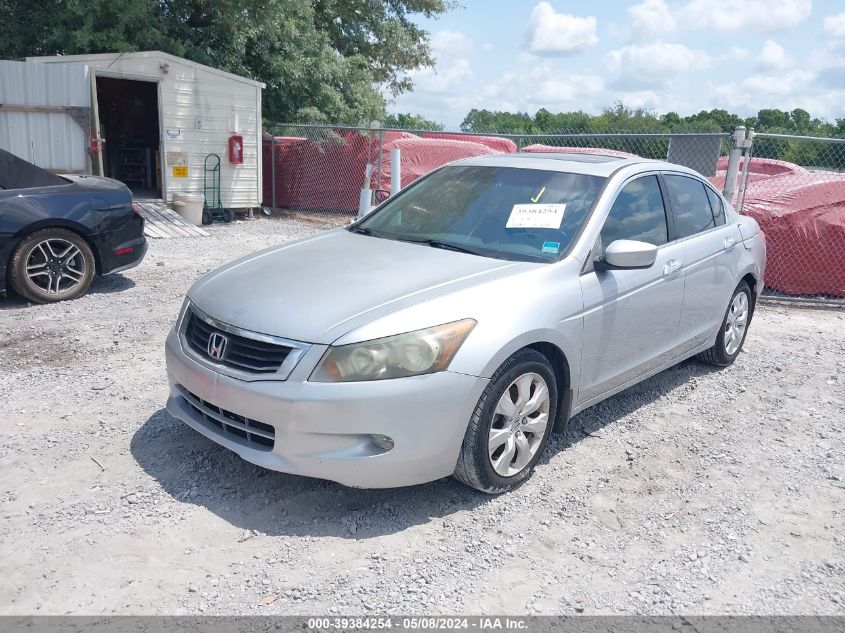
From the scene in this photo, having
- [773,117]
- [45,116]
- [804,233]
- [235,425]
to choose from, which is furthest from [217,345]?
[773,117]

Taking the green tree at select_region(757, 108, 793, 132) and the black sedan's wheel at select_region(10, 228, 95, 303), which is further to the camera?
the green tree at select_region(757, 108, 793, 132)

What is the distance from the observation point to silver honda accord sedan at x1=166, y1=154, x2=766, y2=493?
3.13 m

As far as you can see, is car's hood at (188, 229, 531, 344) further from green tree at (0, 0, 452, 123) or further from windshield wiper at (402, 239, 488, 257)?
green tree at (0, 0, 452, 123)

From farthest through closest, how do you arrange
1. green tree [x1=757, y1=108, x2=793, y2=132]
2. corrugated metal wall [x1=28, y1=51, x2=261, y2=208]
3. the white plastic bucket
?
1. green tree [x1=757, y1=108, x2=793, y2=132]
2. the white plastic bucket
3. corrugated metal wall [x1=28, y1=51, x2=261, y2=208]

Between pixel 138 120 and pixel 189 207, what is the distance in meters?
5.18

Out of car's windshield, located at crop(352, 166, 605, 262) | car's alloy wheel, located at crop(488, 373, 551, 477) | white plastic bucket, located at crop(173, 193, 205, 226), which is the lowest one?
car's alloy wheel, located at crop(488, 373, 551, 477)

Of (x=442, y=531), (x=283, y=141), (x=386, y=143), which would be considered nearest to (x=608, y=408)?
(x=442, y=531)

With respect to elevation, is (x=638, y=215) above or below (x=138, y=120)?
below

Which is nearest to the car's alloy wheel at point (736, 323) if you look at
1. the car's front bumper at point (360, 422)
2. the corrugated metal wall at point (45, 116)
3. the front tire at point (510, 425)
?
the front tire at point (510, 425)

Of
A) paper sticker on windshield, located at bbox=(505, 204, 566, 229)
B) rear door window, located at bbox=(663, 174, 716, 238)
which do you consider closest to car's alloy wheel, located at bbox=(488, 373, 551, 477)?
paper sticker on windshield, located at bbox=(505, 204, 566, 229)

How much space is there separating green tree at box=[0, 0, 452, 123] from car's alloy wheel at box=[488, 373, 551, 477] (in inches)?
483

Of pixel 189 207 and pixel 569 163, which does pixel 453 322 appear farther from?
pixel 189 207

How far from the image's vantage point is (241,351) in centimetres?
332

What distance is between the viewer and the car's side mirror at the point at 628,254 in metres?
3.84
